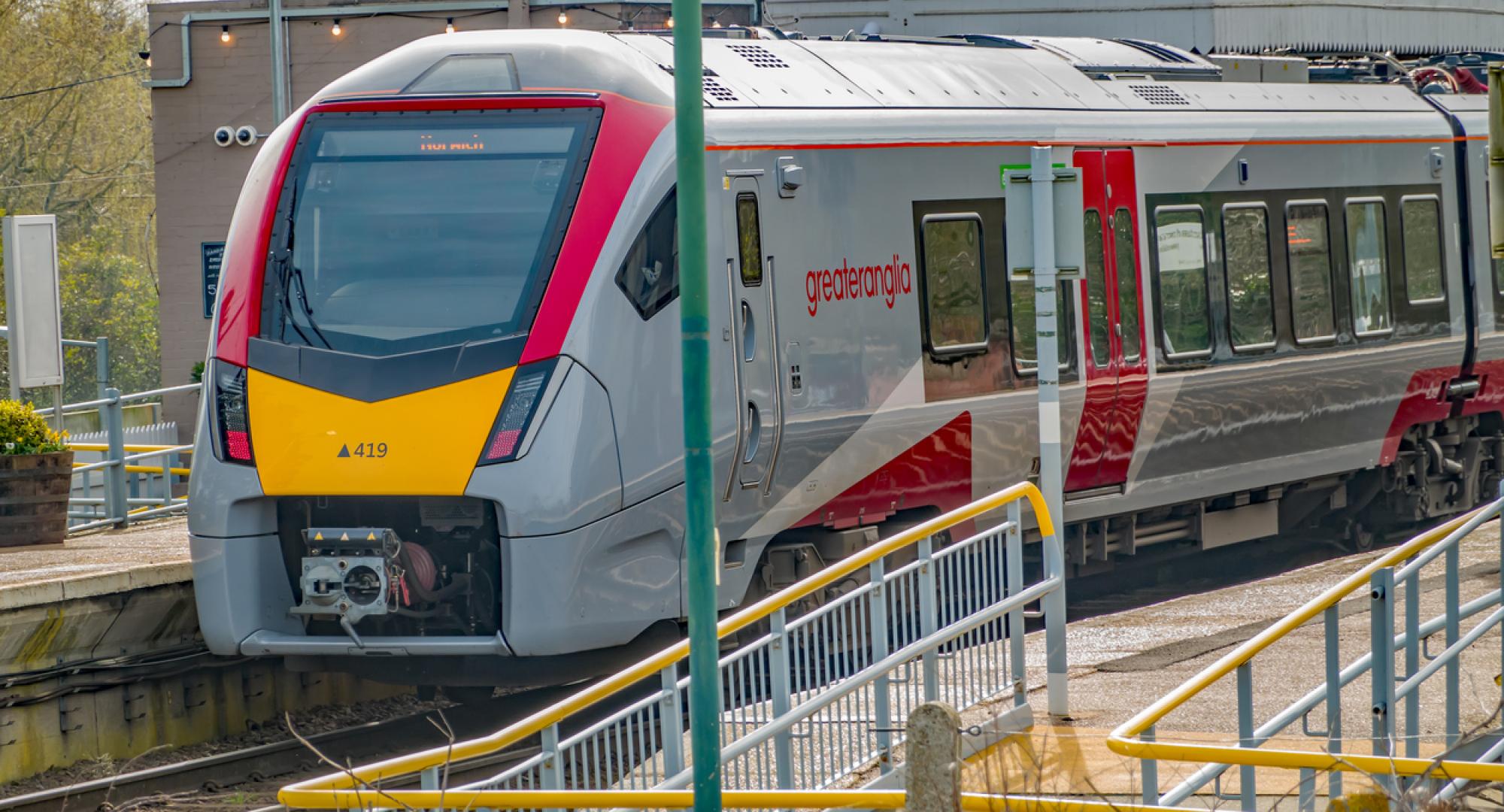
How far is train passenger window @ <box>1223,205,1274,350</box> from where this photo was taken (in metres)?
13.6

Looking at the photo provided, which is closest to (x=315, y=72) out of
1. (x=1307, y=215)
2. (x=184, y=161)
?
(x=184, y=161)

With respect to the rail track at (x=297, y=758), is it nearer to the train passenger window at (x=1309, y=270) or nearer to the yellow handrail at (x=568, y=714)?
the yellow handrail at (x=568, y=714)

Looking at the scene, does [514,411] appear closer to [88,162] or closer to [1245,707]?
[1245,707]

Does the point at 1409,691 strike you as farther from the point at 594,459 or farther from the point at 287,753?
the point at 287,753

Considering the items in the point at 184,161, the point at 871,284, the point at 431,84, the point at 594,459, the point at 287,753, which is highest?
the point at 184,161

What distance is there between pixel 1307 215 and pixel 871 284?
4880mm

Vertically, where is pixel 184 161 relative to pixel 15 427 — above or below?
above

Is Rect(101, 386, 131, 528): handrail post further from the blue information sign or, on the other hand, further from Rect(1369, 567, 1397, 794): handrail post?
Rect(1369, 567, 1397, 794): handrail post

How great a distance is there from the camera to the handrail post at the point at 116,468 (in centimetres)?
1484

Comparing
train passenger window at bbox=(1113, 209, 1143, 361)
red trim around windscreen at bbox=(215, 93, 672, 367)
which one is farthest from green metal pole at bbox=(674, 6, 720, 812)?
train passenger window at bbox=(1113, 209, 1143, 361)

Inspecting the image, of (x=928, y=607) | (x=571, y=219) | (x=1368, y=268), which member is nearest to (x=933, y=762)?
(x=928, y=607)

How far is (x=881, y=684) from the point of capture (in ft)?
25.7

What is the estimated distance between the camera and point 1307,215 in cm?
1436

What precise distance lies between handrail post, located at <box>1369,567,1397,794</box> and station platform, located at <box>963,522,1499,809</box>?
0.14 meters
